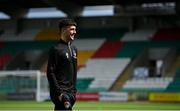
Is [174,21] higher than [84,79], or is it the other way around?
[174,21]

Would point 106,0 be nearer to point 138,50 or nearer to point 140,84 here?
point 138,50

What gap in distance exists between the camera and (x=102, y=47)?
152 feet

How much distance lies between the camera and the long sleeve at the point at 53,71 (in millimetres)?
5879

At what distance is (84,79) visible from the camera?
41.0 meters

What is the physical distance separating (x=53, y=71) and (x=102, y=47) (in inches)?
1589

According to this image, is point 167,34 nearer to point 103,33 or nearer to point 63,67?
point 103,33

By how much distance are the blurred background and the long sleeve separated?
1196 inches

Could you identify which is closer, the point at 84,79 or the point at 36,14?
the point at 84,79

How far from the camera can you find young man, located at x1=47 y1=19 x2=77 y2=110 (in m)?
5.92

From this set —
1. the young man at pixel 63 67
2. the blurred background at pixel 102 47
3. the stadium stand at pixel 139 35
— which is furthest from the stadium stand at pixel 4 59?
the young man at pixel 63 67

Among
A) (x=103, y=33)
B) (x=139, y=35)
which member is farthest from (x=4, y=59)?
(x=139, y=35)

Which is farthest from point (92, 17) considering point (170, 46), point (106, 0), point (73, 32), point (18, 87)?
point (73, 32)

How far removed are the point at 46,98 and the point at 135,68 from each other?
898cm

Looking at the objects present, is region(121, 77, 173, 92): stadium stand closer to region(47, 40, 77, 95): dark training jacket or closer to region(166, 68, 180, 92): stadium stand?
region(166, 68, 180, 92): stadium stand
